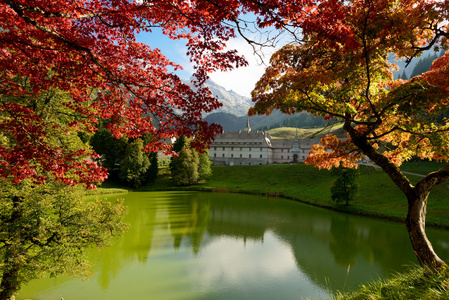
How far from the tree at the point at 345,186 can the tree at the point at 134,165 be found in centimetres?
3428

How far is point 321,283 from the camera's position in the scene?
38.3ft

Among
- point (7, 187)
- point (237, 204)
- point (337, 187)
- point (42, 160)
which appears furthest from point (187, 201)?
point (42, 160)

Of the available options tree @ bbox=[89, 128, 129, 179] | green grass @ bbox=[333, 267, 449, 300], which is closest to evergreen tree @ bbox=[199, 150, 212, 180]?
tree @ bbox=[89, 128, 129, 179]

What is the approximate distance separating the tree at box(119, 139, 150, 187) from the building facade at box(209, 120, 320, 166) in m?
32.9

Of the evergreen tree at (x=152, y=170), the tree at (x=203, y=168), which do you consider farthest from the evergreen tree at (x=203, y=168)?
the evergreen tree at (x=152, y=170)

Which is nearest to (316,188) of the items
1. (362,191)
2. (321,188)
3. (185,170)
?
(321,188)

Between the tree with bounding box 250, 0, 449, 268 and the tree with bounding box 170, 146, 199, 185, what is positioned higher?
the tree with bounding box 250, 0, 449, 268

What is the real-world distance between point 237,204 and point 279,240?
13.8 meters

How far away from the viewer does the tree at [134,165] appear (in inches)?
1767

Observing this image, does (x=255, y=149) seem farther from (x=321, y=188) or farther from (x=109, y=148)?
(x=109, y=148)

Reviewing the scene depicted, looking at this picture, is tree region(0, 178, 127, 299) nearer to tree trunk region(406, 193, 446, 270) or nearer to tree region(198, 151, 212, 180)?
tree trunk region(406, 193, 446, 270)

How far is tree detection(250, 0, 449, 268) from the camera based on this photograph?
204 inches

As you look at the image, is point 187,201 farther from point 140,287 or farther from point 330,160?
point 330,160

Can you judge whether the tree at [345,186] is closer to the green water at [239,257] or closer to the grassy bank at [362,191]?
the grassy bank at [362,191]
